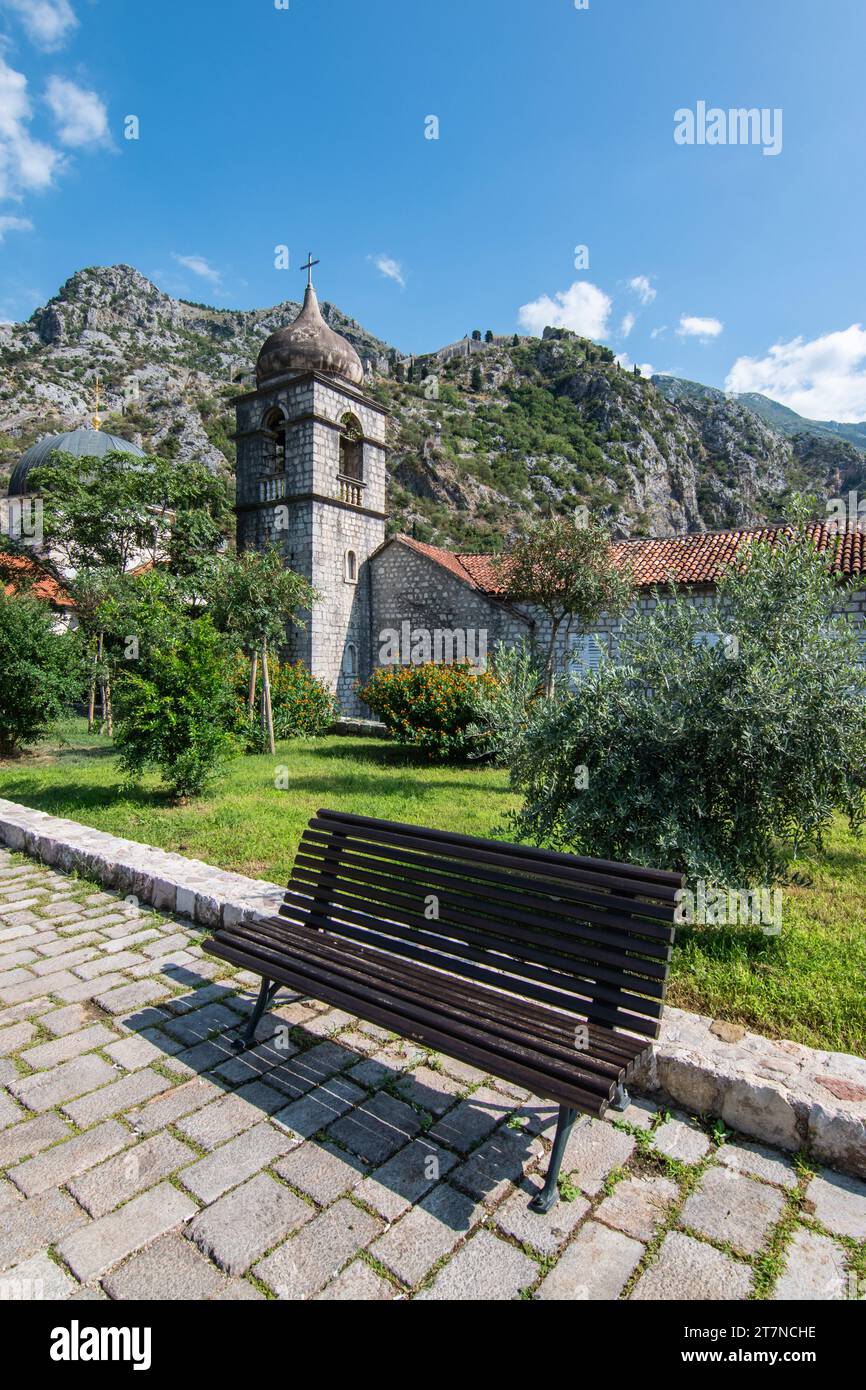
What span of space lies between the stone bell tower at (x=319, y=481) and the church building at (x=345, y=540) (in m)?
0.03

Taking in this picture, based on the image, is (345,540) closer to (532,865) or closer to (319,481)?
(319,481)

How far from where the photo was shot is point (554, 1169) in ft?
6.88

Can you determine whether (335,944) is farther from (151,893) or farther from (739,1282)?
(151,893)

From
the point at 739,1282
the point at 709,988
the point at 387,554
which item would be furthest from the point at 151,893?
the point at 387,554

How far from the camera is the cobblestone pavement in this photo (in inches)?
71.7

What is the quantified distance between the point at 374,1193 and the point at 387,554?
56.2 feet

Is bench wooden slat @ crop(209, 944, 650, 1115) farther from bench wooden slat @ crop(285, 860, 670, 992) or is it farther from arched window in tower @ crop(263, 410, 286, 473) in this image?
arched window in tower @ crop(263, 410, 286, 473)

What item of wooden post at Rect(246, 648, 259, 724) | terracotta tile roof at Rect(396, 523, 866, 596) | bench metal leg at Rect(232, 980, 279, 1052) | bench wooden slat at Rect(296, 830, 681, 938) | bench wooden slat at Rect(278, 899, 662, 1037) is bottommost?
bench metal leg at Rect(232, 980, 279, 1052)

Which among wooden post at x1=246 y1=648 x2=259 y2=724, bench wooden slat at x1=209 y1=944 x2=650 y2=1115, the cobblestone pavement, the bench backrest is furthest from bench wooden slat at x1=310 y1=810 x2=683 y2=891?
wooden post at x1=246 y1=648 x2=259 y2=724

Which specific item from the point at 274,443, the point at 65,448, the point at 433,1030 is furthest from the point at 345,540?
the point at 65,448

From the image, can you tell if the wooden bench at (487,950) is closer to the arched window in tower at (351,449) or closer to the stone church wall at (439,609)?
the stone church wall at (439,609)

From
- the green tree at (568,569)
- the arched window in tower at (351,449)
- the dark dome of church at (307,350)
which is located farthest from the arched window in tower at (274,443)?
the green tree at (568,569)

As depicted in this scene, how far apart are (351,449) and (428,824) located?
15092 mm

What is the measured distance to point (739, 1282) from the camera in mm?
1812
